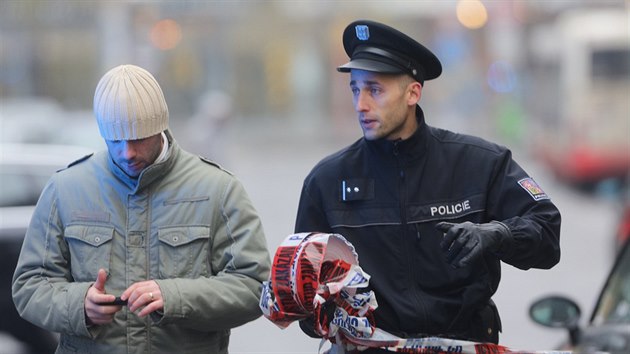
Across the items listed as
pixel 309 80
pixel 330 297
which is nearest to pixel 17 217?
pixel 330 297

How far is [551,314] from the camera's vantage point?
4.95 m

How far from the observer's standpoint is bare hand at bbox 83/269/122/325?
357cm

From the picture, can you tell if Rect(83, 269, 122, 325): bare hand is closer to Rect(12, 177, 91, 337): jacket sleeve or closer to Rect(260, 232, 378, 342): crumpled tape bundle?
Rect(12, 177, 91, 337): jacket sleeve

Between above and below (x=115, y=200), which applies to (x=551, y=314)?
below

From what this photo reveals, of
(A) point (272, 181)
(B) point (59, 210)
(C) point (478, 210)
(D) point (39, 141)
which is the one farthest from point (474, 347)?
(A) point (272, 181)

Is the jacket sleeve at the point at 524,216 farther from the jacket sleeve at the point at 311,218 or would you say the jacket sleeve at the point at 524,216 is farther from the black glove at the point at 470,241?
the jacket sleeve at the point at 311,218

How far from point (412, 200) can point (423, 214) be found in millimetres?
59

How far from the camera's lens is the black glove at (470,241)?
3.39 meters

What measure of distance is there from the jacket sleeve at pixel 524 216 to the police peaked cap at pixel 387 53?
0.42 m

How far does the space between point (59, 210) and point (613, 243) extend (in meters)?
11.4

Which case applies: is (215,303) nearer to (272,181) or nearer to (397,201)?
(397,201)

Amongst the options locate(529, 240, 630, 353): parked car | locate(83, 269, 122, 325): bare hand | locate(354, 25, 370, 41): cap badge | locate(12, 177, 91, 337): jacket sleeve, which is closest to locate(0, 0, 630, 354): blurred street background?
locate(529, 240, 630, 353): parked car

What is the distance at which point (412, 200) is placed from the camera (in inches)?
149

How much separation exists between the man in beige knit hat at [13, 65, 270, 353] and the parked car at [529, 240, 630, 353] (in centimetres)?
160
